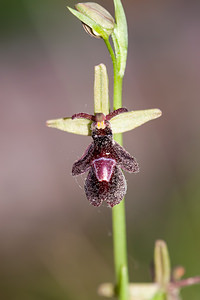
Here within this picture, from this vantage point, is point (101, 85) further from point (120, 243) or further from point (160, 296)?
point (160, 296)

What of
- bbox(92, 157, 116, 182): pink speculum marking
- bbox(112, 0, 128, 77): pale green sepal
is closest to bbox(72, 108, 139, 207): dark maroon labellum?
bbox(92, 157, 116, 182): pink speculum marking

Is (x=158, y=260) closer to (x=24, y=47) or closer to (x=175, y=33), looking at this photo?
(x=24, y=47)

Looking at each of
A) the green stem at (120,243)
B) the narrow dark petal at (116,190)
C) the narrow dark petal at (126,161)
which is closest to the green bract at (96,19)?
the green stem at (120,243)

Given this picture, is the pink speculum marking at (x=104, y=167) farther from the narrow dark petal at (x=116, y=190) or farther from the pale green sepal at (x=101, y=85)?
the pale green sepal at (x=101, y=85)

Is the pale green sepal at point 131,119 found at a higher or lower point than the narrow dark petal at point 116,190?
higher

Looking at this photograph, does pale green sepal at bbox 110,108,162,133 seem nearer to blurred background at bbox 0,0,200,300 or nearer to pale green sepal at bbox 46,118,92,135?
pale green sepal at bbox 46,118,92,135

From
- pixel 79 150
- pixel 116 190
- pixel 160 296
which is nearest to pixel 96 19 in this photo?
pixel 116 190
